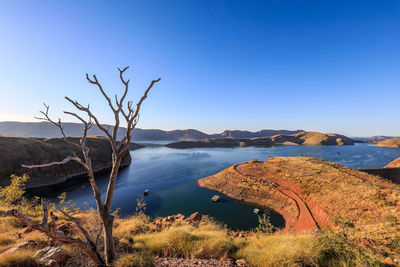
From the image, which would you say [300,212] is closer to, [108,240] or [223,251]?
[223,251]

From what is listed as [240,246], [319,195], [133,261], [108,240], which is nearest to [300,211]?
[319,195]

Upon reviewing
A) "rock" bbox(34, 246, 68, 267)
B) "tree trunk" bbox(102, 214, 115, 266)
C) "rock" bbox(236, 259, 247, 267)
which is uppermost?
"tree trunk" bbox(102, 214, 115, 266)

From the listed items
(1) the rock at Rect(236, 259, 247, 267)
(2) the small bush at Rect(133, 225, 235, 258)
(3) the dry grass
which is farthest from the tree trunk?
(1) the rock at Rect(236, 259, 247, 267)

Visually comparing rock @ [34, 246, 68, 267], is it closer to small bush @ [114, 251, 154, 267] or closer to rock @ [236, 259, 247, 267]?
small bush @ [114, 251, 154, 267]

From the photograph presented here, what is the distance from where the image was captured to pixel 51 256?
4.76 metres

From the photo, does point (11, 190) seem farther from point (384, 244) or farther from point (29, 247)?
point (384, 244)

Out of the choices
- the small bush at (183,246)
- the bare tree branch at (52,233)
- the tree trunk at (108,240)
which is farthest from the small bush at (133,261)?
the small bush at (183,246)

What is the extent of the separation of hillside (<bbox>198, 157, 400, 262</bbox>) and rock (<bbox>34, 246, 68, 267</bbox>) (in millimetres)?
10307

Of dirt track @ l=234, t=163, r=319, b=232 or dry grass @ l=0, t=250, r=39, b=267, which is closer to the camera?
dry grass @ l=0, t=250, r=39, b=267

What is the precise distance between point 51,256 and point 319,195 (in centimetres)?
2599

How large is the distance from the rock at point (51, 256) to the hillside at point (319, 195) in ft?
33.8

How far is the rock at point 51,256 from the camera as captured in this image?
4.57 m

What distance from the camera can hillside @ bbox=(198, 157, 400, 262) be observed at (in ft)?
33.7

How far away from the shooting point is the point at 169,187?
99.9ft
